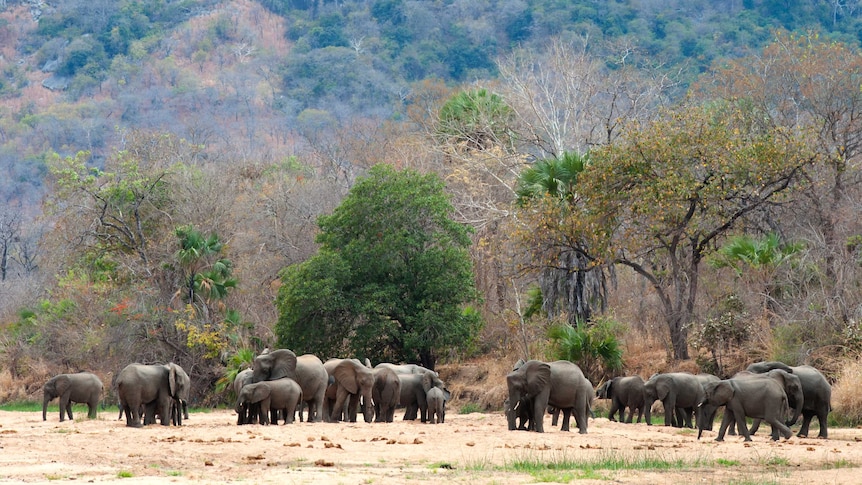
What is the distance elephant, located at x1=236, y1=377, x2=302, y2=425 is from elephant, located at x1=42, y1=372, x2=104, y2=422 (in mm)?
5925

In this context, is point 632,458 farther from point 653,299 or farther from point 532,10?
point 532,10

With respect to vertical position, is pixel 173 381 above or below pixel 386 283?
below

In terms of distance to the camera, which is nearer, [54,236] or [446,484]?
[446,484]

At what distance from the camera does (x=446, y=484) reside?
569 inches

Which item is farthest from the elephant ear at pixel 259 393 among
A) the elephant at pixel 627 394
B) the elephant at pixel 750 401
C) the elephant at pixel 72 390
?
the elephant at pixel 750 401

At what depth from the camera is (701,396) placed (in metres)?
Result: 23.8

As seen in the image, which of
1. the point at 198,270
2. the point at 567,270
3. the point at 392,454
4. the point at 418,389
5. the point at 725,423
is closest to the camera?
the point at 392,454

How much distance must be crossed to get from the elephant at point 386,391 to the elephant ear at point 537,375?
423cm

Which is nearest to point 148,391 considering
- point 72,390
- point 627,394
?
point 72,390

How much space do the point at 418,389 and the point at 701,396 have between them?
6024 millimetres

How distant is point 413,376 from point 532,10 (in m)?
97.1

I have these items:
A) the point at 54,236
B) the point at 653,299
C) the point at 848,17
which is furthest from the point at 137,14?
the point at 653,299

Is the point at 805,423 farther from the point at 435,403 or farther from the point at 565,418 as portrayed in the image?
the point at 435,403

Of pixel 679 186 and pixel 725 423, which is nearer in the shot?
pixel 725 423
